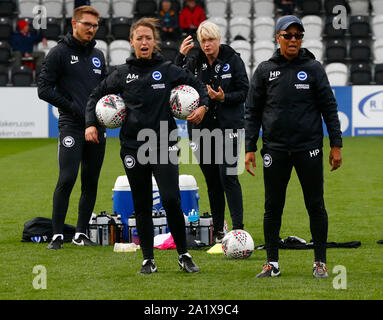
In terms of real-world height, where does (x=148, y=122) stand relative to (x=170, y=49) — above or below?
below

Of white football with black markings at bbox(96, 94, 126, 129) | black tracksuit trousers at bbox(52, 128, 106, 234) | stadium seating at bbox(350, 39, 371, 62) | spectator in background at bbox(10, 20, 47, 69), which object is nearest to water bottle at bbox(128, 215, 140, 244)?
black tracksuit trousers at bbox(52, 128, 106, 234)

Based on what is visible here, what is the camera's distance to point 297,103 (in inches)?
256

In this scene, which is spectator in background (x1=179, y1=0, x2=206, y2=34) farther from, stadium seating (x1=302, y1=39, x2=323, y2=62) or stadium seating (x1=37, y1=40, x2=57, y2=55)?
stadium seating (x1=37, y1=40, x2=57, y2=55)

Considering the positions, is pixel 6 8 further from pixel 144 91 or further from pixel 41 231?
pixel 144 91

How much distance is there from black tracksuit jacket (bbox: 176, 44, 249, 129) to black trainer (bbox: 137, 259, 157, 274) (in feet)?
6.78

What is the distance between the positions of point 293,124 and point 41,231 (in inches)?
135

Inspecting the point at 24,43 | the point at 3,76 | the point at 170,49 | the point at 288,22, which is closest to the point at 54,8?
the point at 24,43

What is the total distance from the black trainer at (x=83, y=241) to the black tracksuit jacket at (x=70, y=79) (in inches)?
44.2

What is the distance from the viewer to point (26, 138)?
858 inches

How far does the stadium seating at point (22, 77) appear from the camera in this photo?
22.7 meters
